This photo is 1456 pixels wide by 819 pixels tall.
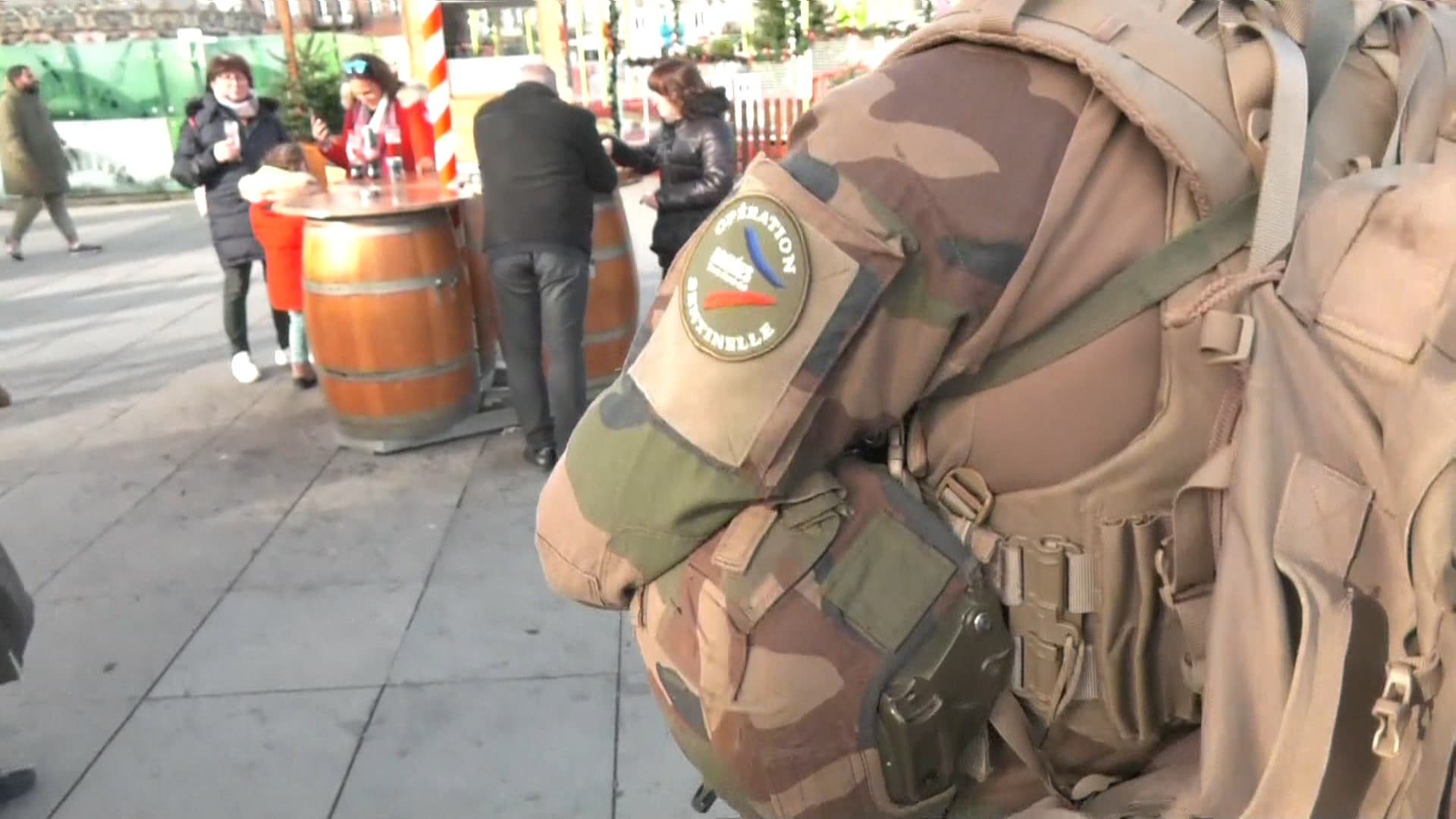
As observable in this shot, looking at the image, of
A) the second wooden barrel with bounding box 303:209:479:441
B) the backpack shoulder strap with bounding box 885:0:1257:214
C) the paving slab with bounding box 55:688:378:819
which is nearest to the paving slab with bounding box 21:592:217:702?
the paving slab with bounding box 55:688:378:819

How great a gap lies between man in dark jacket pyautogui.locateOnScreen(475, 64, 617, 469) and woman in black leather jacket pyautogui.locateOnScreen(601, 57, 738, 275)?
64cm

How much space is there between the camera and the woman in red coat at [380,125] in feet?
20.2

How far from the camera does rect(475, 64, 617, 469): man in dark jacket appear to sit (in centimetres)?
461

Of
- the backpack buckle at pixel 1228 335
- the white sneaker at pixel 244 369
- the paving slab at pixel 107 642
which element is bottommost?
the white sneaker at pixel 244 369

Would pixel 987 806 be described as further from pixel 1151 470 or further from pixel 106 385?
pixel 106 385

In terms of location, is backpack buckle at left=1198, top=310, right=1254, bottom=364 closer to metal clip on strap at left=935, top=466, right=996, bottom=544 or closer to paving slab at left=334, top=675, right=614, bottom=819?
metal clip on strap at left=935, top=466, right=996, bottom=544

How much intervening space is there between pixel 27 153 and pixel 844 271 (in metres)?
11.8

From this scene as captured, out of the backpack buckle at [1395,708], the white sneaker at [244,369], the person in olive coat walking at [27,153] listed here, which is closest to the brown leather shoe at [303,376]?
the white sneaker at [244,369]

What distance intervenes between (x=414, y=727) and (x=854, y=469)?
2262mm

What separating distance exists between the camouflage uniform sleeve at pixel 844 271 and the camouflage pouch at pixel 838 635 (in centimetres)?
5

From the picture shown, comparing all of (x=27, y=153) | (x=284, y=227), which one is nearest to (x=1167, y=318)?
(x=284, y=227)

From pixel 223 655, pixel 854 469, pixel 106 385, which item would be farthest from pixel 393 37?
pixel 854 469

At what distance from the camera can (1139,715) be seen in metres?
1.25

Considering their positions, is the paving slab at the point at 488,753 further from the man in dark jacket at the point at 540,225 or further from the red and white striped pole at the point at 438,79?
the red and white striped pole at the point at 438,79
